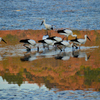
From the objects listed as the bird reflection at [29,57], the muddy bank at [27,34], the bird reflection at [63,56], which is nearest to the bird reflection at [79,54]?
the bird reflection at [63,56]

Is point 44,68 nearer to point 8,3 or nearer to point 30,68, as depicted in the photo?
point 30,68

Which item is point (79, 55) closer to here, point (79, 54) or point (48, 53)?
point (79, 54)

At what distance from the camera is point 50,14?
21609mm

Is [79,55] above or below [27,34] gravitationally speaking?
below

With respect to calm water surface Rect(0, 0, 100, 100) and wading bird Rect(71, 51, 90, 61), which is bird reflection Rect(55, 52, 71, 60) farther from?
wading bird Rect(71, 51, 90, 61)

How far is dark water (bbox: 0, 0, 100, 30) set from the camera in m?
18.2

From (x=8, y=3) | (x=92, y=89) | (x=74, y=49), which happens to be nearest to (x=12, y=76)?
(x=92, y=89)

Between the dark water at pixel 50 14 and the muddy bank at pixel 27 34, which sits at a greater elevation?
the dark water at pixel 50 14

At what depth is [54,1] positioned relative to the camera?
89.5 feet

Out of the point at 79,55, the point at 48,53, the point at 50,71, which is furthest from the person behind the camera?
the point at 48,53

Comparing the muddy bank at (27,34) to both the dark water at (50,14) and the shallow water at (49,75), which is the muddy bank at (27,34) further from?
the shallow water at (49,75)

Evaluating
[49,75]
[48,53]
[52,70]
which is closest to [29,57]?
[48,53]

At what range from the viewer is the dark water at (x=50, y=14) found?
18.2 metres

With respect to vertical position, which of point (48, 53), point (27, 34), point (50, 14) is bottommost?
point (48, 53)
